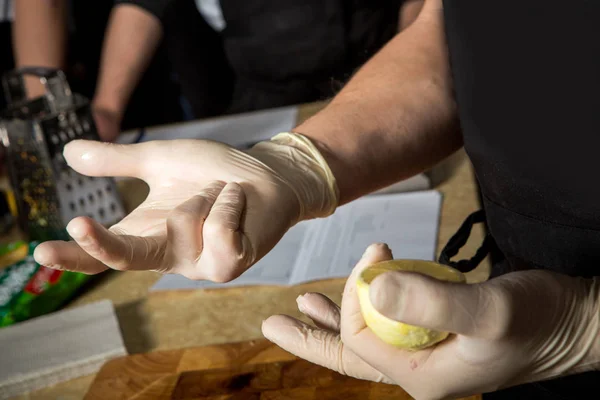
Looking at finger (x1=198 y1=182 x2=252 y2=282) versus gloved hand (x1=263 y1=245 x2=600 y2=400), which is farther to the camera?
finger (x1=198 y1=182 x2=252 y2=282)

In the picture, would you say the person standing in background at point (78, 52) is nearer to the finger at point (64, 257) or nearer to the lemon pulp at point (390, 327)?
the finger at point (64, 257)

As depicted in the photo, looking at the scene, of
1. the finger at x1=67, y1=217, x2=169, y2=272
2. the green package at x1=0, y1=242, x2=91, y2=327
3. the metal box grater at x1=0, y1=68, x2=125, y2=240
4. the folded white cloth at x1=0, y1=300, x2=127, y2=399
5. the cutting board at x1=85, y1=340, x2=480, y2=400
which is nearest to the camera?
the finger at x1=67, y1=217, x2=169, y2=272

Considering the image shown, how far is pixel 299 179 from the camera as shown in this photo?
836mm

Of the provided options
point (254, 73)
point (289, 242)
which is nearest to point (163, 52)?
point (254, 73)

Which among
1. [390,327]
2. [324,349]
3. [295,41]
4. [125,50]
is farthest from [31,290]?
[125,50]

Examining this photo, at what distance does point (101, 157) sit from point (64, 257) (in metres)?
0.16

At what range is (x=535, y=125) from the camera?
70 centimetres

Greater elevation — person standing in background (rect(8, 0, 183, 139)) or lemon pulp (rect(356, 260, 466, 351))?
lemon pulp (rect(356, 260, 466, 351))

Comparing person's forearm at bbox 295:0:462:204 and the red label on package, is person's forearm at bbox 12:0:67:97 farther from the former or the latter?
person's forearm at bbox 295:0:462:204

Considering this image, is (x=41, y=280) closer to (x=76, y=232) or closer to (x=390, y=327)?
(x=76, y=232)

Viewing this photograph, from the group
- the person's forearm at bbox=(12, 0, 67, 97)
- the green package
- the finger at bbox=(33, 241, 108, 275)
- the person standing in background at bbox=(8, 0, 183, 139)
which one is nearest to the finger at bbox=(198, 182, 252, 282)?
the finger at bbox=(33, 241, 108, 275)

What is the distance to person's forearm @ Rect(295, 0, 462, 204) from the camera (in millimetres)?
892

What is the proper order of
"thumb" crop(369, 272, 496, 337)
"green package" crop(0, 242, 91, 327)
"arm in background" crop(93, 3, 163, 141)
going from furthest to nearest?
"arm in background" crop(93, 3, 163, 141) → "green package" crop(0, 242, 91, 327) → "thumb" crop(369, 272, 496, 337)

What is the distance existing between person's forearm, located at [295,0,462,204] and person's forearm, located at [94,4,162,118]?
140 cm
